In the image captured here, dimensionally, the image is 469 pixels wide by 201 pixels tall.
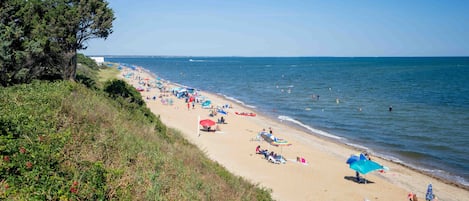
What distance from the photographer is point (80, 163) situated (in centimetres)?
700

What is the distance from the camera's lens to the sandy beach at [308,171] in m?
18.2

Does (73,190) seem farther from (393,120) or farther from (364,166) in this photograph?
(393,120)

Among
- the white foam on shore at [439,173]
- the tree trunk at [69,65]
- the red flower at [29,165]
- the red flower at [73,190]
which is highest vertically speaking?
the tree trunk at [69,65]

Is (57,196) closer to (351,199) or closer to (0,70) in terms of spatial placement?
(0,70)

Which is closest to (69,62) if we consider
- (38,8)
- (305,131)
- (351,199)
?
(38,8)

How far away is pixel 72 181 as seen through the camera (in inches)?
237

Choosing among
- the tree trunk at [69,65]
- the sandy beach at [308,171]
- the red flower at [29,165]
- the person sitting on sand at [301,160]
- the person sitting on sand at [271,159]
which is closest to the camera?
the red flower at [29,165]

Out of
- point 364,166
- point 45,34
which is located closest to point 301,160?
point 364,166

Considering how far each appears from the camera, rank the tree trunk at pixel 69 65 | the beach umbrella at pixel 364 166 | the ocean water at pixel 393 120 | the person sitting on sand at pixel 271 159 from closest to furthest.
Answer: the tree trunk at pixel 69 65 → the beach umbrella at pixel 364 166 → the person sitting on sand at pixel 271 159 → the ocean water at pixel 393 120

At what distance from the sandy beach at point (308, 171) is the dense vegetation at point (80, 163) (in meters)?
8.27

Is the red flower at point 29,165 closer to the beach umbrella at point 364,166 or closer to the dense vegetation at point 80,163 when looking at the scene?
the dense vegetation at point 80,163

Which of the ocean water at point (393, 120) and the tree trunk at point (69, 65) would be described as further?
the ocean water at point (393, 120)

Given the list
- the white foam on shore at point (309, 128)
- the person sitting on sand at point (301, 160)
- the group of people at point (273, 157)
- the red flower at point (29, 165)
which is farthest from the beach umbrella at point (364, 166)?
the red flower at point (29, 165)

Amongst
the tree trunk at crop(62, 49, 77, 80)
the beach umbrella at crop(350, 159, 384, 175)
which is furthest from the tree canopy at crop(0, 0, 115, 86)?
the beach umbrella at crop(350, 159, 384, 175)
